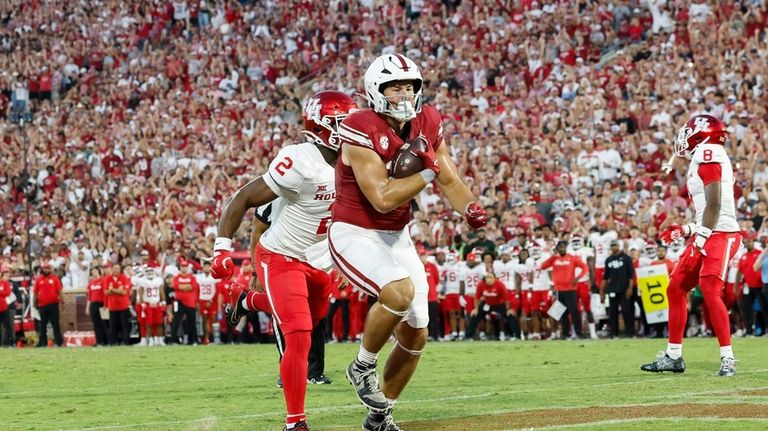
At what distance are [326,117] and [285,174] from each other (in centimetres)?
56

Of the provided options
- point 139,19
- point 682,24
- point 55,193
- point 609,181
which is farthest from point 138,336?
point 139,19

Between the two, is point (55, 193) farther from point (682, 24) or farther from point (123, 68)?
point (682, 24)

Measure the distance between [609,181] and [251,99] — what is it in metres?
12.3

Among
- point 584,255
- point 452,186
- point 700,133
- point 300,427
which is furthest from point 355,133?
point 584,255

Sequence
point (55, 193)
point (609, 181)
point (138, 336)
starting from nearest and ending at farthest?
point (609, 181) → point (138, 336) → point (55, 193)

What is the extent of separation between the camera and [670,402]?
838cm

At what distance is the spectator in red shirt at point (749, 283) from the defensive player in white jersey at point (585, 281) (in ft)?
7.57

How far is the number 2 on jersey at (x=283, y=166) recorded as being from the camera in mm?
8367

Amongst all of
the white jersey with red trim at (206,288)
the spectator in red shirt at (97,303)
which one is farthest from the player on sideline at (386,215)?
the spectator in red shirt at (97,303)

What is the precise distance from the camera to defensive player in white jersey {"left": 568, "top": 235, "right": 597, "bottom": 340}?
65.4 feet

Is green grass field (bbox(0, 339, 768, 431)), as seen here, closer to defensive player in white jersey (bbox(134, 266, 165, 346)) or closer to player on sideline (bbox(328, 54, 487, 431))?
player on sideline (bbox(328, 54, 487, 431))

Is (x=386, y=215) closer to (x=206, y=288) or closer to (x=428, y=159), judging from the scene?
(x=428, y=159)

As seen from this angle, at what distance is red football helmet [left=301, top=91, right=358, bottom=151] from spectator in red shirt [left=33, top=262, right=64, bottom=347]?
15.4m

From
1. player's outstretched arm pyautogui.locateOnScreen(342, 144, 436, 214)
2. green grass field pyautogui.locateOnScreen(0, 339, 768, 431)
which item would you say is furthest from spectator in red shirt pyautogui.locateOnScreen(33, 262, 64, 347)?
player's outstretched arm pyautogui.locateOnScreen(342, 144, 436, 214)
